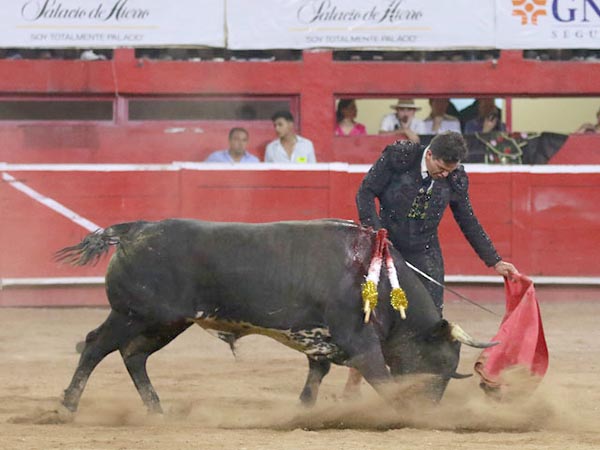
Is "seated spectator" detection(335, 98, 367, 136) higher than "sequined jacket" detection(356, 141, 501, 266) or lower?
higher

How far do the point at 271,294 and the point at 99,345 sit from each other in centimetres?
79

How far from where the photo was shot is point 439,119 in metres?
10.7

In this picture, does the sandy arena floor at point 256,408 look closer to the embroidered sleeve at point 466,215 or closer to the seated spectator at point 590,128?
the embroidered sleeve at point 466,215

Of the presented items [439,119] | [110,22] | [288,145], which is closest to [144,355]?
[288,145]

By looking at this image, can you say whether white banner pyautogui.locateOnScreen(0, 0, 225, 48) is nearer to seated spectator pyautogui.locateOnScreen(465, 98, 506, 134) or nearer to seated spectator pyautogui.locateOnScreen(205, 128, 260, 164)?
seated spectator pyautogui.locateOnScreen(205, 128, 260, 164)

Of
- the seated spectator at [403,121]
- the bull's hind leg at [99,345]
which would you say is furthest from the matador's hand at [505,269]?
the seated spectator at [403,121]

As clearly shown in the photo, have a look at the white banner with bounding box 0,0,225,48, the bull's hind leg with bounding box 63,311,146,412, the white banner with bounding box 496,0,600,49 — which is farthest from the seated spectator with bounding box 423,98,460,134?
the bull's hind leg with bounding box 63,311,146,412

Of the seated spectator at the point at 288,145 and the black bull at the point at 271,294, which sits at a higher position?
the seated spectator at the point at 288,145

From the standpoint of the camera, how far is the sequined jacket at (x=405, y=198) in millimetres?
5727

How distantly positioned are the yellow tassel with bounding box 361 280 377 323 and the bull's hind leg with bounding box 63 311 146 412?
977 millimetres

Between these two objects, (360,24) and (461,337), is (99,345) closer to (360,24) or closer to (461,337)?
(461,337)

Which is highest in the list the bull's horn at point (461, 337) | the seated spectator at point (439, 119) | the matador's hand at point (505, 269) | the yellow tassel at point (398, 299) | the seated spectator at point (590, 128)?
the seated spectator at point (439, 119)

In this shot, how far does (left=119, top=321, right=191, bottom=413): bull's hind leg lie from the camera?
18.5ft

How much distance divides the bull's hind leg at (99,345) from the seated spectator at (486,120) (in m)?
5.73
